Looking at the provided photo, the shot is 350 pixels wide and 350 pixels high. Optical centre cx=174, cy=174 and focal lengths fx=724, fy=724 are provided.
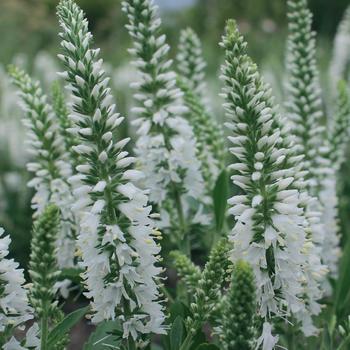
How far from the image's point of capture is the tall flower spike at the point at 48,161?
396 centimetres

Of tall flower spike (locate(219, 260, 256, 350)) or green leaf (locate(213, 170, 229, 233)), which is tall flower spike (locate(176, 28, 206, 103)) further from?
tall flower spike (locate(219, 260, 256, 350))

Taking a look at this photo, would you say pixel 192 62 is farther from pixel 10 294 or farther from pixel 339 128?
pixel 10 294

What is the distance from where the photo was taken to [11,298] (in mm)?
2793

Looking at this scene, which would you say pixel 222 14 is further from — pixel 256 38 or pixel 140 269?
pixel 140 269

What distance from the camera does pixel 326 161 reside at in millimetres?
4406

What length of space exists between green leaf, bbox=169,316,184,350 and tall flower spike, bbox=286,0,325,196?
58.0 inches

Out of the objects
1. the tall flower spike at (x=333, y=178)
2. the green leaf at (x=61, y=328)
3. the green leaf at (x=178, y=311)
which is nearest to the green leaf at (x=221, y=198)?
the tall flower spike at (x=333, y=178)

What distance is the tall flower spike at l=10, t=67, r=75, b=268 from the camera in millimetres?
3965

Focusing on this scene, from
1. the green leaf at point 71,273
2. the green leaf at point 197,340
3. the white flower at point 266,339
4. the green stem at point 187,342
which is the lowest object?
the green leaf at point 197,340

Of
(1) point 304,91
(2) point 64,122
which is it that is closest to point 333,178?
(1) point 304,91

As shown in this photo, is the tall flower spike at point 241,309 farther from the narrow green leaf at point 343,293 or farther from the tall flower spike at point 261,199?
the narrow green leaf at point 343,293

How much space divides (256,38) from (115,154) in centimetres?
1495

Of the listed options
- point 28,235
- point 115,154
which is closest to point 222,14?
point 28,235

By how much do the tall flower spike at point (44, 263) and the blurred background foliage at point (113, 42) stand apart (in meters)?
4.67
